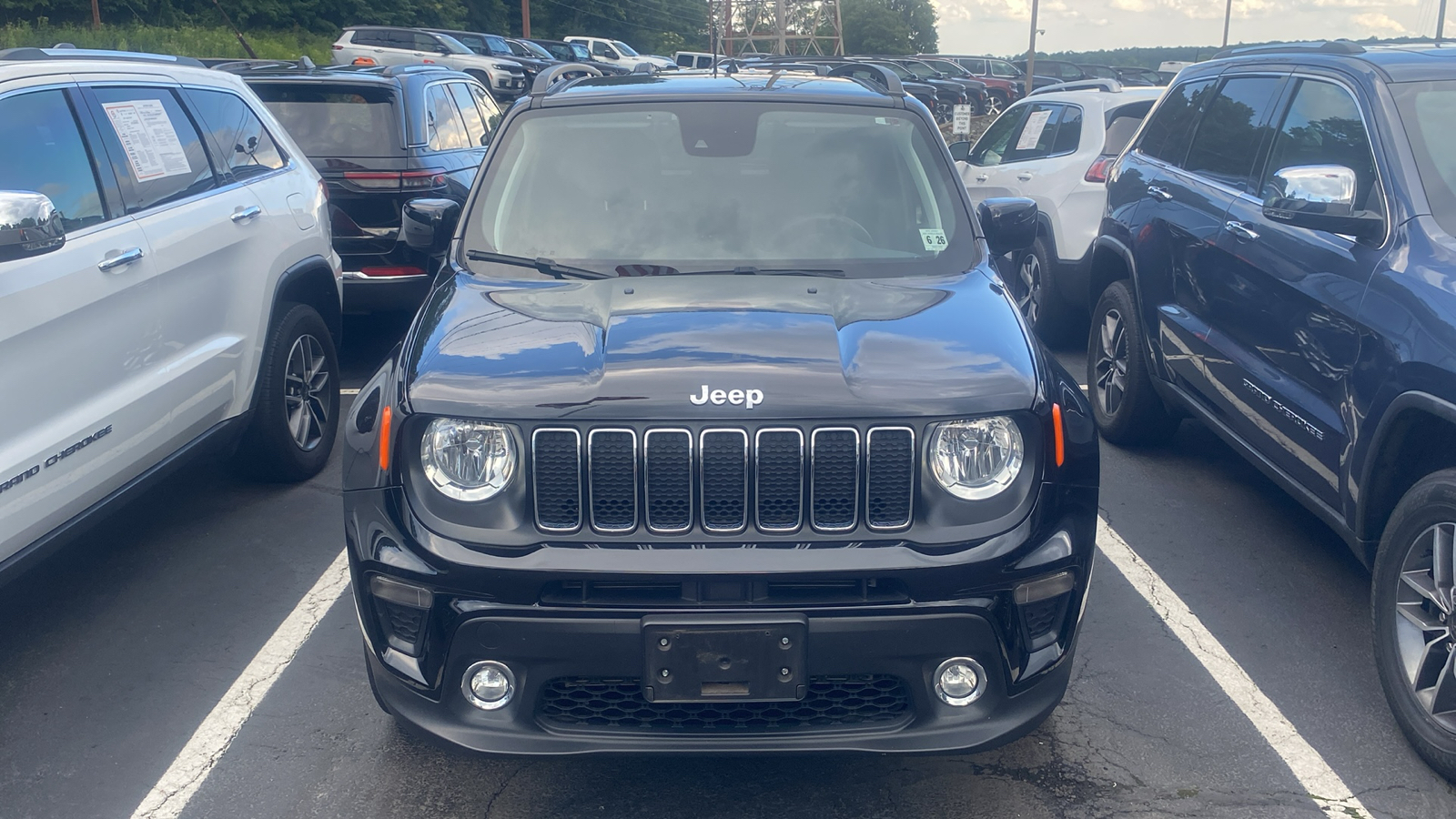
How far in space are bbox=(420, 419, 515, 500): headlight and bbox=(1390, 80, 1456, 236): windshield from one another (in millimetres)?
2756

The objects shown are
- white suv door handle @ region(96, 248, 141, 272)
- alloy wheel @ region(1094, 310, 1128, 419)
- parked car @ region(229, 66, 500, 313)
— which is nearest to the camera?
white suv door handle @ region(96, 248, 141, 272)

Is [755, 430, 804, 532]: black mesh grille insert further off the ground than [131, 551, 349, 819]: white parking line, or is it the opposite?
[755, 430, 804, 532]: black mesh grille insert

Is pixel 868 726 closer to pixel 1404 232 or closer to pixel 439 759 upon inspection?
pixel 439 759

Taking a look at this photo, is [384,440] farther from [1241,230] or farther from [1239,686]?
[1241,230]

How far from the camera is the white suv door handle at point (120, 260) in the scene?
4.05 meters

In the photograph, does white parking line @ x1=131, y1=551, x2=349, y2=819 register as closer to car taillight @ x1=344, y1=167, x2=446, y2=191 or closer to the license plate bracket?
the license plate bracket

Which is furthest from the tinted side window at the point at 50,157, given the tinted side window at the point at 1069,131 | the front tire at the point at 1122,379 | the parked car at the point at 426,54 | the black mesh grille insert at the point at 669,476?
the parked car at the point at 426,54

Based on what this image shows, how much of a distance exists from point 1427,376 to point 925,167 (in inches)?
63.8

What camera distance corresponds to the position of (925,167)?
13.6 ft

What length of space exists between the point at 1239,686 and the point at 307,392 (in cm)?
405

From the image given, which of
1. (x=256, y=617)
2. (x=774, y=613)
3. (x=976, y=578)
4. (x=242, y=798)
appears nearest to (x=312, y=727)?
(x=242, y=798)

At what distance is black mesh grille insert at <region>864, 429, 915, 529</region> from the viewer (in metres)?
2.82

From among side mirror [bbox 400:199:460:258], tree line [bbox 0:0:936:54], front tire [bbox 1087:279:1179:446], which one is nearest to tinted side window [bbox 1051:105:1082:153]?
front tire [bbox 1087:279:1179:446]

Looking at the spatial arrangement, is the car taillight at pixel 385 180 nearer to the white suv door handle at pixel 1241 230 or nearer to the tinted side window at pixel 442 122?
the tinted side window at pixel 442 122
